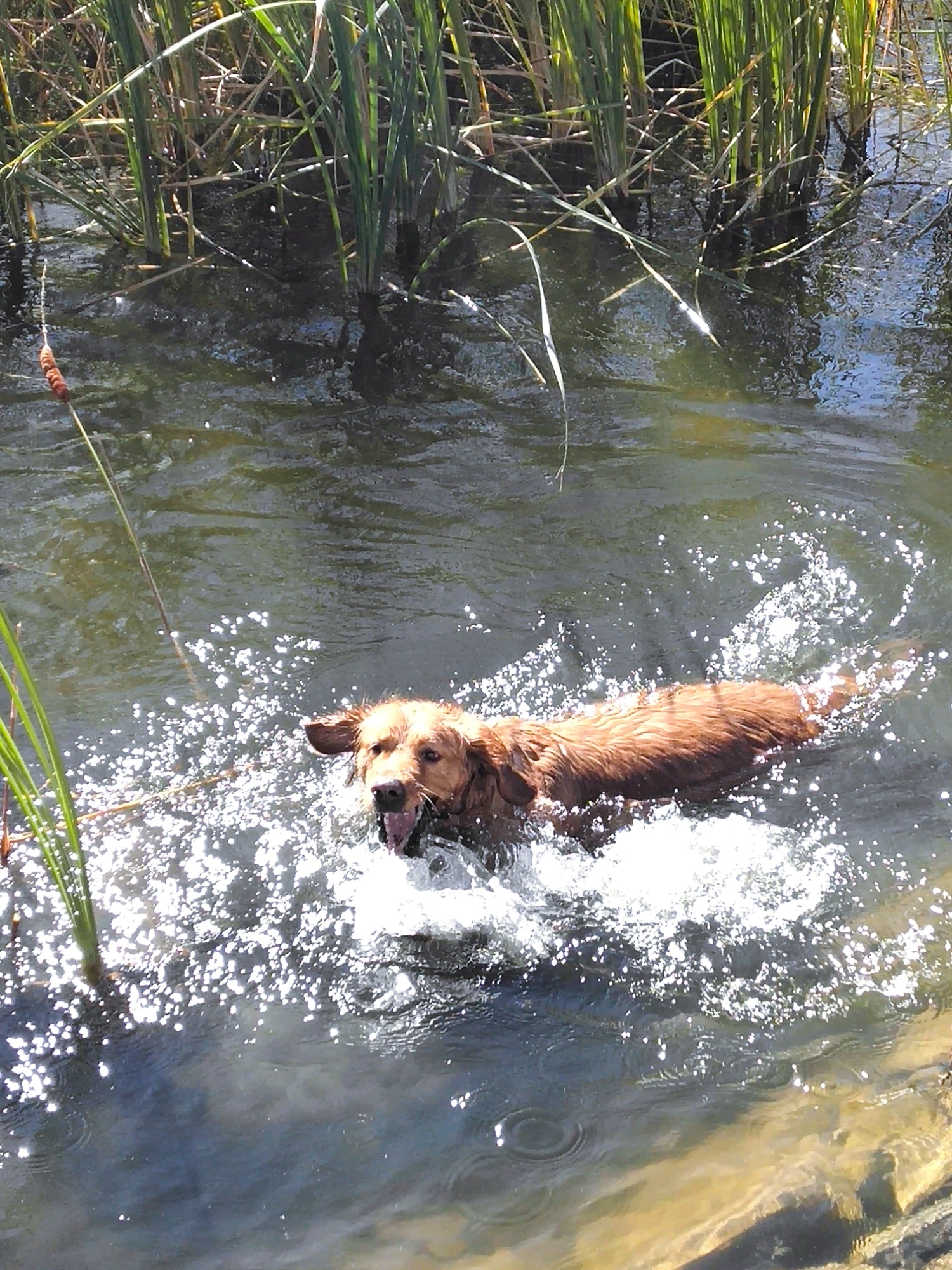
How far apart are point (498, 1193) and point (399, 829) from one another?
1357mm

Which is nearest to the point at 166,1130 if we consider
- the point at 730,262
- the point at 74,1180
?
the point at 74,1180

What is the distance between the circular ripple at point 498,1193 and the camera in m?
2.79

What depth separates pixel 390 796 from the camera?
12.0 feet

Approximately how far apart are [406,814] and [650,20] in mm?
7298

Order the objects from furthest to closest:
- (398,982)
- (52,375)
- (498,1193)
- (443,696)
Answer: (443,696), (398,982), (498,1193), (52,375)

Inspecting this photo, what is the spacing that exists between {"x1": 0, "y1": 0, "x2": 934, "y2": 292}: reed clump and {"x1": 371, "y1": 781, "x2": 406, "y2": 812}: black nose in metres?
3.34

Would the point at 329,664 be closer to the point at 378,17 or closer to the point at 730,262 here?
the point at 378,17

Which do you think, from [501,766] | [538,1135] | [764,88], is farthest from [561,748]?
[764,88]

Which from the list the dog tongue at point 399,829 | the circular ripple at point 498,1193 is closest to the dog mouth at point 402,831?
the dog tongue at point 399,829

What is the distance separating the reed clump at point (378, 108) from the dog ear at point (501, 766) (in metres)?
3.14

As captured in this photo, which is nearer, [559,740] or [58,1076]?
[58,1076]

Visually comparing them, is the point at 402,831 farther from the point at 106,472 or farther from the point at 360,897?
the point at 106,472

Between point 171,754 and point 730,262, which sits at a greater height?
point 730,262

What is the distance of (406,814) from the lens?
3.97 m
